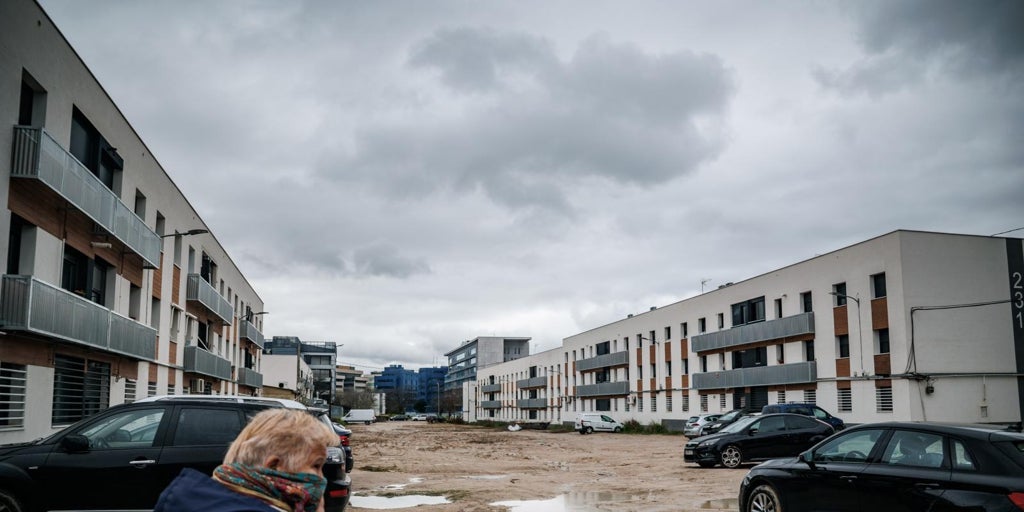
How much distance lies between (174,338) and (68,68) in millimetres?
16481

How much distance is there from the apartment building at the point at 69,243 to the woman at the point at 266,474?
16.7 metres

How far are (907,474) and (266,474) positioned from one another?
7850 millimetres

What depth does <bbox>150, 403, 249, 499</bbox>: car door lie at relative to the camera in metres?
9.62

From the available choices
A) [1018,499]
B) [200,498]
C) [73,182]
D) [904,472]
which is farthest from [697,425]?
[200,498]

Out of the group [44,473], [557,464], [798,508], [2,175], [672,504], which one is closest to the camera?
[44,473]

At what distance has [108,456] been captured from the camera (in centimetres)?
953

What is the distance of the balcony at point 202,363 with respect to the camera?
35.6 meters

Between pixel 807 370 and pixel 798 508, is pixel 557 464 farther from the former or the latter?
pixel 807 370

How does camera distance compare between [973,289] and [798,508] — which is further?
[973,289]

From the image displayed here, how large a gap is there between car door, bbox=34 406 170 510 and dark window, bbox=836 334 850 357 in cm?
3694

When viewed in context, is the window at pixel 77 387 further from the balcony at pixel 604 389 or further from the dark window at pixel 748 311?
the balcony at pixel 604 389

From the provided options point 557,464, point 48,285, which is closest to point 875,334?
point 557,464

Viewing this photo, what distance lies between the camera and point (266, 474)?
263cm

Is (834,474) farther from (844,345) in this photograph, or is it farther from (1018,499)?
(844,345)
